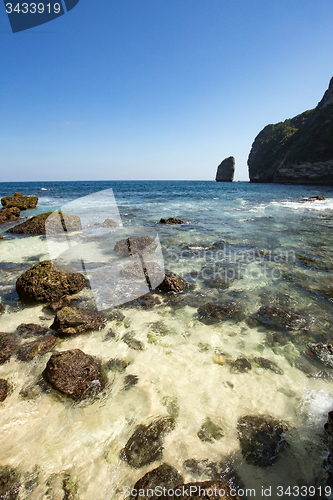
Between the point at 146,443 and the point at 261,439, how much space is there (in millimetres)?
1097

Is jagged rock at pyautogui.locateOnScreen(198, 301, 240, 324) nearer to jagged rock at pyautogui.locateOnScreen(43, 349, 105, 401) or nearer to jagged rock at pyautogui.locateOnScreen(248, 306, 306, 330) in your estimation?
jagged rock at pyautogui.locateOnScreen(248, 306, 306, 330)

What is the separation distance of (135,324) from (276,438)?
2.44m

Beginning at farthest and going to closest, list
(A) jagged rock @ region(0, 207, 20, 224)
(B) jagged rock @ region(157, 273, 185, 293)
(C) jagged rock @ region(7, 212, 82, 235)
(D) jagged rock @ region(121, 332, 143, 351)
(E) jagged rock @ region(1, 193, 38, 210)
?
(E) jagged rock @ region(1, 193, 38, 210) → (A) jagged rock @ region(0, 207, 20, 224) → (C) jagged rock @ region(7, 212, 82, 235) → (B) jagged rock @ region(157, 273, 185, 293) → (D) jagged rock @ region(121, 332, 143, 351)

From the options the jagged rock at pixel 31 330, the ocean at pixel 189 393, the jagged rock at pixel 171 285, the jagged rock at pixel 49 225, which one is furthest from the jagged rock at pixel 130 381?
the jagged rock at pixel 49 225

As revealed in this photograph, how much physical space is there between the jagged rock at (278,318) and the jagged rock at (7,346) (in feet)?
12.4

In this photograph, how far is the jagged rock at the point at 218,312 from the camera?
4091mm

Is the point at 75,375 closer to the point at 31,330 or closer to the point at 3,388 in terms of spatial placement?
the point at 3,388

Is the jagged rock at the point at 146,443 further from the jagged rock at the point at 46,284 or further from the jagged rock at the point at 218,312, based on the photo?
the jagged rock at the point at 46,284

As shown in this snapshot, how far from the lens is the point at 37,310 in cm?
428

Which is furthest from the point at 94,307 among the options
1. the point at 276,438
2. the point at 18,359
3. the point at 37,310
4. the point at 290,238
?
the point at 290,238

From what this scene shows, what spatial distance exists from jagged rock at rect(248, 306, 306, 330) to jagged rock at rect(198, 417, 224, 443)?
6.61 ft

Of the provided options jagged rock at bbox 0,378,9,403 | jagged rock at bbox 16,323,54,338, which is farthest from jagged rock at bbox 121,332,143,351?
jagged rock at bbox 0,378,9,403

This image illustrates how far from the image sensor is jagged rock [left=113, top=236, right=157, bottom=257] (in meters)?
7.64

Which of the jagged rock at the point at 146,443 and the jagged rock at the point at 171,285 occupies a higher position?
the jagged rock at the point at 171,285
